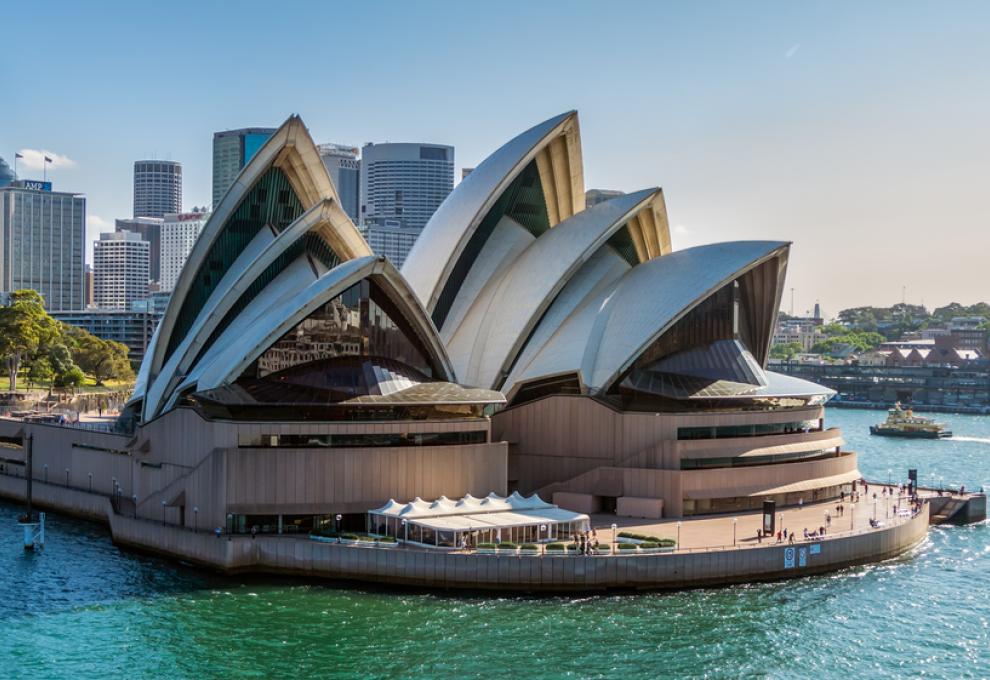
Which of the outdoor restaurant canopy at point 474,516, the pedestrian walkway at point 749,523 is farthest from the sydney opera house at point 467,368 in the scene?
the outdoor restaurant canopy at point 474,516

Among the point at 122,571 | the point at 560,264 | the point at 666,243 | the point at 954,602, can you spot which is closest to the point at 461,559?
the point at 122,571

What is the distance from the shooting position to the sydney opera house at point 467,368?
1873 inches

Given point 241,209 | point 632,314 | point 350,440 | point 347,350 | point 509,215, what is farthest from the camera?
point 509,215

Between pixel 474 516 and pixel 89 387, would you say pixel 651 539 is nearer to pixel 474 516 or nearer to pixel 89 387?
pixel 474 516

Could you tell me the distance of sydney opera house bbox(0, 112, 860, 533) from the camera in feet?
156

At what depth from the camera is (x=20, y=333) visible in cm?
9375

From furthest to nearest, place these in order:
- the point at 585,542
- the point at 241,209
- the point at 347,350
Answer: the point at 241,209 → the point at 347,350 → the point at 585,542

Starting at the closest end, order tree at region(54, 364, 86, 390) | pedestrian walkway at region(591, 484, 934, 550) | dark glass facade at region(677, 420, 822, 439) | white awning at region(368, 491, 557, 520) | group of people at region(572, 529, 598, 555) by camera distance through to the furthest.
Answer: group of people at region(572, 529, 598, 555) < white awning at region(368, 491, 557, 520) < pedestrian walkway at region(591, 484, 934, 550) < dark glass facade at region(677, 420, 822, 439) < tree at region(54, 364, 86, 390)

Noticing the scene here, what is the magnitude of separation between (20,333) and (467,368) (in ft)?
166

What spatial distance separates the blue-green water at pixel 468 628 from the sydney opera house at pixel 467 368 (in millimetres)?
6177

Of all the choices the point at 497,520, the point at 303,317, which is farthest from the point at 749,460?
the point at 303,317

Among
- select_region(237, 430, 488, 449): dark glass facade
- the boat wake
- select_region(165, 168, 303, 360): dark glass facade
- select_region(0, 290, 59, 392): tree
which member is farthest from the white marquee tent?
the boat wake

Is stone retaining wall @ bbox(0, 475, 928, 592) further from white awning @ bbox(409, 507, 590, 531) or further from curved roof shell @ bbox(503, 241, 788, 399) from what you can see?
curved roof shell @ bbox(503, 241, 788, 399)

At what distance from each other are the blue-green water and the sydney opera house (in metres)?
6.18
